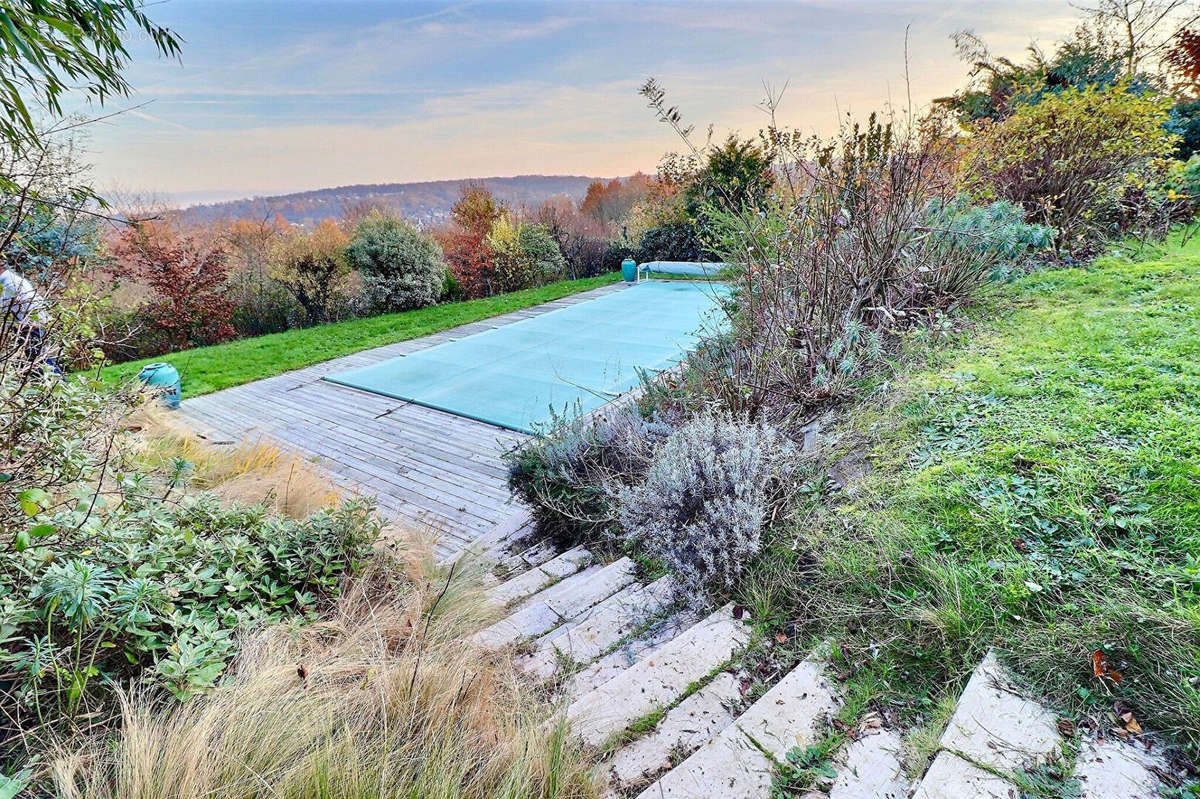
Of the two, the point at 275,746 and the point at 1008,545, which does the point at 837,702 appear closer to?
the point at 1008,545

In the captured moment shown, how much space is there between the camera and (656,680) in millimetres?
1456

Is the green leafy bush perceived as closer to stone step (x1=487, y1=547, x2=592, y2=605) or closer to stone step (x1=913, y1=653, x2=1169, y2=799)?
stone step (x1=487, y1=547, x2=592, y2=605)

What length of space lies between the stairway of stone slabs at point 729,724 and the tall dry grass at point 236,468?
1484mm

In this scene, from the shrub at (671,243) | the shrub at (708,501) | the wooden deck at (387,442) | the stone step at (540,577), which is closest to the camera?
the shrub at (708,501)

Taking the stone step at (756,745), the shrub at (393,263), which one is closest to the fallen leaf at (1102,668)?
the stone step at (756,745)

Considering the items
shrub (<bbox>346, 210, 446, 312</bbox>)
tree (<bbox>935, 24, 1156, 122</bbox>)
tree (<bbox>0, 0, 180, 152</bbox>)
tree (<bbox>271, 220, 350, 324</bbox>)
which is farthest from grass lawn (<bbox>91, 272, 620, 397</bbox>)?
tree (<bbox>935, 24, 1156, 122</bbox>)

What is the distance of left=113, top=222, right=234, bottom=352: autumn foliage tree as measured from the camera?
29.5ft

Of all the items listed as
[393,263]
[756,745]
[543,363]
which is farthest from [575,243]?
[756,745]

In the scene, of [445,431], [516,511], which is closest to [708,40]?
[445,431]

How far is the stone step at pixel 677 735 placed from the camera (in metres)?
1.22

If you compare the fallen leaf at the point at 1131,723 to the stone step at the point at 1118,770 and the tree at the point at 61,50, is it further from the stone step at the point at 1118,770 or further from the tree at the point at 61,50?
the tree at the point at 61,50

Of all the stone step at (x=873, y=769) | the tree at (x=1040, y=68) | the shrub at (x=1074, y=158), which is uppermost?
the tree at (x=1040, y=68)

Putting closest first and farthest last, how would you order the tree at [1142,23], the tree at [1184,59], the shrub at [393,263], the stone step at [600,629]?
the stone step at [600,629]
the tree at [1184,59]
the tree at [1142,23]
the shrub at [393,263]

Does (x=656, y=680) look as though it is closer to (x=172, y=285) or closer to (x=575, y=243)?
(x=172, y=285)
